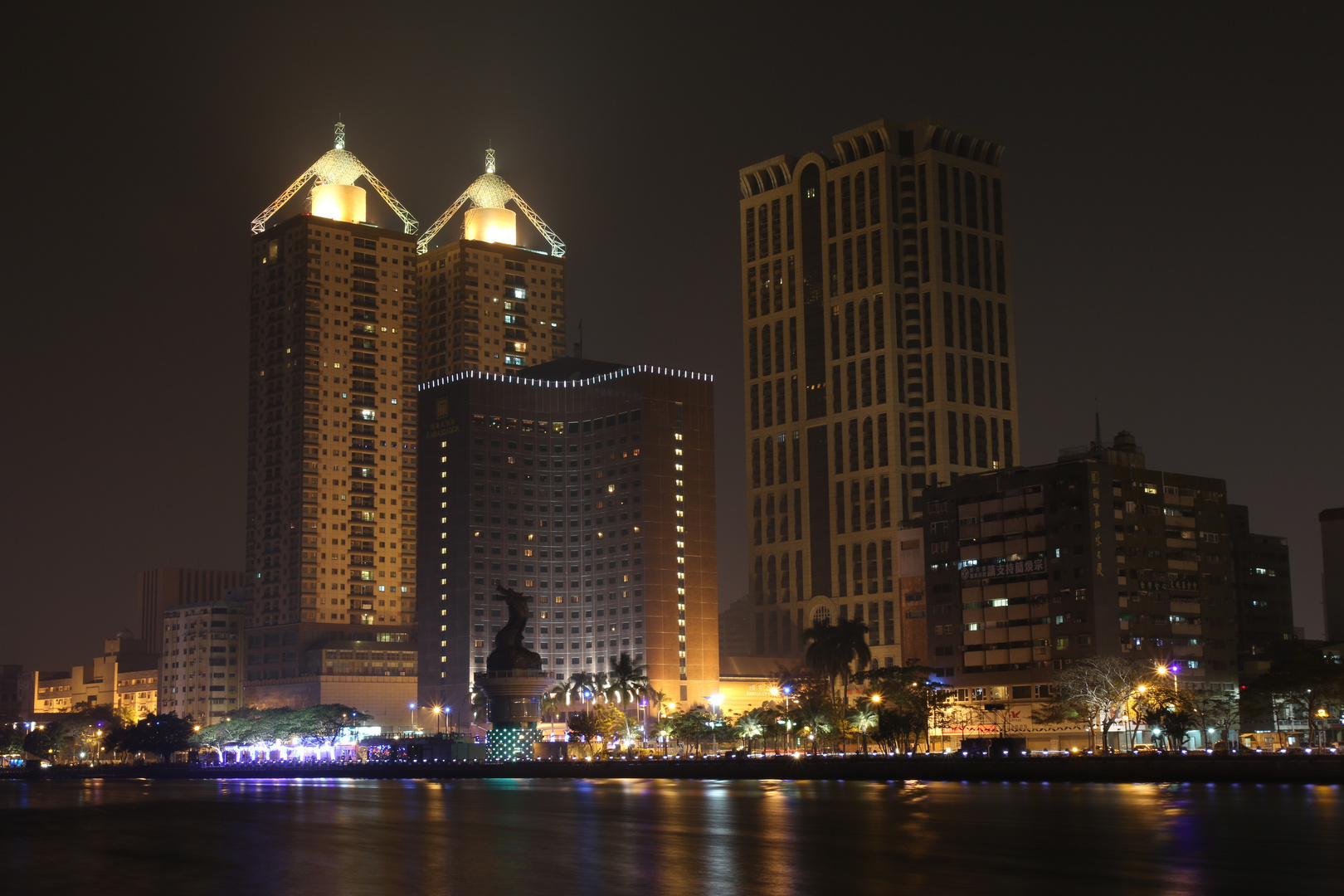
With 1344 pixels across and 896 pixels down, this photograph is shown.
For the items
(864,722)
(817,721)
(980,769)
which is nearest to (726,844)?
(980,769)

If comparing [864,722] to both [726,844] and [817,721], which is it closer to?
[817,721]

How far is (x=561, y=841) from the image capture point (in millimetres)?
84125

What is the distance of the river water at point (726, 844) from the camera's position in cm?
6247

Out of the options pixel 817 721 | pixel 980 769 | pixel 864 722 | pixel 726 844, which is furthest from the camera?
pixel 817 721

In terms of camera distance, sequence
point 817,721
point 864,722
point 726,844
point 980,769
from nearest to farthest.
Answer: point 726,844 → point 980,769 → point 864,722 → point 817,721

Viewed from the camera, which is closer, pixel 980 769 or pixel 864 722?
pixel 980 769

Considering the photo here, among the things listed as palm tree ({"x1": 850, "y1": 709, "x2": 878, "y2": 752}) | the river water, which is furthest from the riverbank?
palm tree ({"x1": 850, "y1": 709, "x2": 878, "y2": 752})

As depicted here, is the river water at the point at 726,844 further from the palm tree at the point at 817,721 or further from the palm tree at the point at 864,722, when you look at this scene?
the palm tree at the point at 817,721

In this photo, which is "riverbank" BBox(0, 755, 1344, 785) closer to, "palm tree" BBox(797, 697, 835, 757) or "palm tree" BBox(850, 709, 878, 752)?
"palm tree" BBox(850, 709, 878, 752)

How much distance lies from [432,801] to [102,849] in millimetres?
49078

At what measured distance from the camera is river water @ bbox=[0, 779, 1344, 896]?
62.5m

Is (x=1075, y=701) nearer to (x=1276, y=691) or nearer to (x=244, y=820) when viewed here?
(x=1276, y=691)

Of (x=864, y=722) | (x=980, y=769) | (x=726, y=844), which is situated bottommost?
(x=980, y=769)

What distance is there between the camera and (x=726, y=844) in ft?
259
